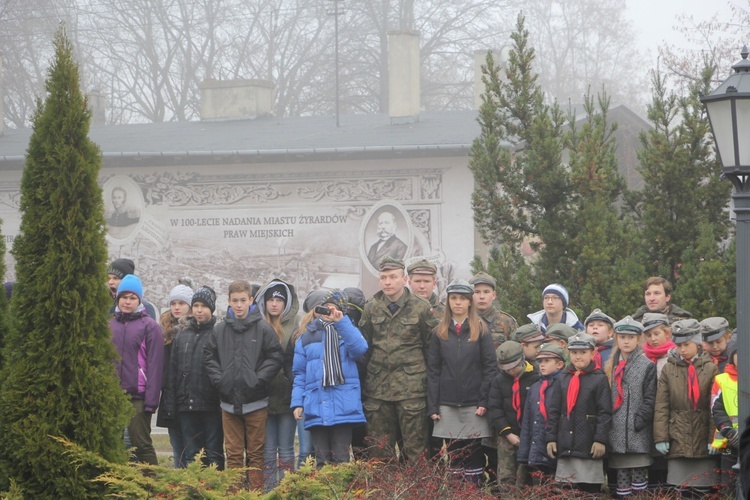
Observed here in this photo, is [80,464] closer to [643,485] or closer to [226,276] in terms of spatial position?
[643,485]

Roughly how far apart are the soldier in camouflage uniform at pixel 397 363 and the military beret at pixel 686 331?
1863 millimetres

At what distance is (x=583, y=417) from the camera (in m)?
7.50

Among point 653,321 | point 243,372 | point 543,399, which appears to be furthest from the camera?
point 243,372

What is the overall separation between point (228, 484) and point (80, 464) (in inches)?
39.0

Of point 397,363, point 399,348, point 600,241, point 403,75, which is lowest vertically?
point 397,363

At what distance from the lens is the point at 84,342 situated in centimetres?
Result: 657

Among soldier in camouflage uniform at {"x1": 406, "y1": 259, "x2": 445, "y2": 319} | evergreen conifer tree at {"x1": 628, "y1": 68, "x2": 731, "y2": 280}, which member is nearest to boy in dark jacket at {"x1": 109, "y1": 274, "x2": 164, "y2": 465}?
soldier in camouflage uniform at {"x1": 406, "y1": 259, "x2": 445, "y2": 319}

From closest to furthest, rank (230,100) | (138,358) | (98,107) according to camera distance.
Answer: (138,358) < (230,100) < (98,107)

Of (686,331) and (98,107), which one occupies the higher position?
(98,107)

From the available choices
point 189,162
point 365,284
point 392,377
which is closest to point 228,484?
point 392,377

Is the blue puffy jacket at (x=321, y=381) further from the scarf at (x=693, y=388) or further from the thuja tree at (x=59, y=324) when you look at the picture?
the scarf at (x=693, y=388)

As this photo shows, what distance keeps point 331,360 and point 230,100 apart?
17455mm

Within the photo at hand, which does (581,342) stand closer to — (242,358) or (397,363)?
(397,363)

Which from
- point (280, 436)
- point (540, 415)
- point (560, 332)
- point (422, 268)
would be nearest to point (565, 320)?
point (560, 332)
